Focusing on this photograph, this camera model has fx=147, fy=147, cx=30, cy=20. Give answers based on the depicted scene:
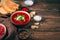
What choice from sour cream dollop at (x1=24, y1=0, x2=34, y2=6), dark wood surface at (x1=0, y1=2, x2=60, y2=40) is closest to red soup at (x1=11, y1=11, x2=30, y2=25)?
dark wood surface at (x1=0, y1=2, x2=60, y2=40)

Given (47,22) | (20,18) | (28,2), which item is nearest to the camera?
(20,18)

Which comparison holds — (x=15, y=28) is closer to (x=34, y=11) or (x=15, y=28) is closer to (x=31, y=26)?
(x=31, y=26)

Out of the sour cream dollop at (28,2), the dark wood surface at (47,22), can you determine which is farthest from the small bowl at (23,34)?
the sour cream dollop at (28,2)

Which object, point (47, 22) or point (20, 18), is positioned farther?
point (47, 22)

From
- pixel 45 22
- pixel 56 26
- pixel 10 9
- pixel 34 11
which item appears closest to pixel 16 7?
pixel 10 9

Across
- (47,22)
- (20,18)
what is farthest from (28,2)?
(20,18)

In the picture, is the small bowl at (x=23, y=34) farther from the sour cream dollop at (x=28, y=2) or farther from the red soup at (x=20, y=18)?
the sour cream dollop at (x=28, y=2)

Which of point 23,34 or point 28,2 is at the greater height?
point 28,2

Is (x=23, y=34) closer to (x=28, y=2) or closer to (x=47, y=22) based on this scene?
(x=47, y=22)

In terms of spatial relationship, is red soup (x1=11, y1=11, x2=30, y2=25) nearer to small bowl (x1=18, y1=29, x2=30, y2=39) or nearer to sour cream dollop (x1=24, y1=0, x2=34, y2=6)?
small bowl (x1=18, y1=29, x2=30, y2=39)
